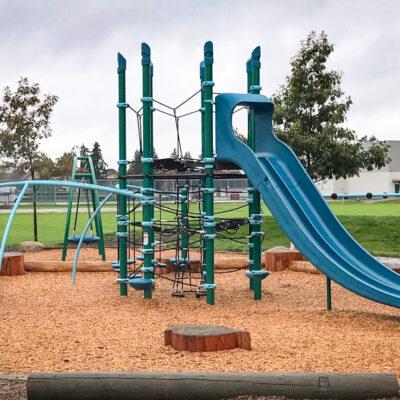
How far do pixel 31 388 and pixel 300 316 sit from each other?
4.30 meters

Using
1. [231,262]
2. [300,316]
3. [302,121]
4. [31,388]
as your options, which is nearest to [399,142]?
[302,121]

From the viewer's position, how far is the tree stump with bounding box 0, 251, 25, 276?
42.2 feet

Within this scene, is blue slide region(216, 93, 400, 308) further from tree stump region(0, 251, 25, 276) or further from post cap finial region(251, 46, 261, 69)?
tree stump region(0, 251, 25, 276)

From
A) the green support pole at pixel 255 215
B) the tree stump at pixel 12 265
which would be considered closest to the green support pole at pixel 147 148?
the green support pole at pixel 255 215

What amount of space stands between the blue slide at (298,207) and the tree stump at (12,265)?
536 cm

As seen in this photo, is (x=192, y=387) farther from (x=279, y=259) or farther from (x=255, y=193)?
(x=279, y=259)

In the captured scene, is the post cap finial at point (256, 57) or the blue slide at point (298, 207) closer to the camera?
the blue slide at point (298, 207)

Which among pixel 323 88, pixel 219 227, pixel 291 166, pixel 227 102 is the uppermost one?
pixel 323 88

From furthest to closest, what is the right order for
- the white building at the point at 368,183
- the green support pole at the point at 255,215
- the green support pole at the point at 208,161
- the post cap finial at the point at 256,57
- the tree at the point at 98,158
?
the tree at the point at 98,158 < the white building at the point at 368,183 < the post cap finial at the point at 256,57 < the green support pole at the point at 255,215 < the green support pole at the point at 208,161

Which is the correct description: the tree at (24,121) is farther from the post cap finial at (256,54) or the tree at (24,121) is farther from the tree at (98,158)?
the tree at (98,158)

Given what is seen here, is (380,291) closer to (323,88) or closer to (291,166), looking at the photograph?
(291,166)

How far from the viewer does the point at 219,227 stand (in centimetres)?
947

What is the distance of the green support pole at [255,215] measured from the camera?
9828mm

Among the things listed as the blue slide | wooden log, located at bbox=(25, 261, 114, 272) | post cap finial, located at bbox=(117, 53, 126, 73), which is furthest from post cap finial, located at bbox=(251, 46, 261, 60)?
wooden log, located at bbox=(25, 261, 114, 272)
